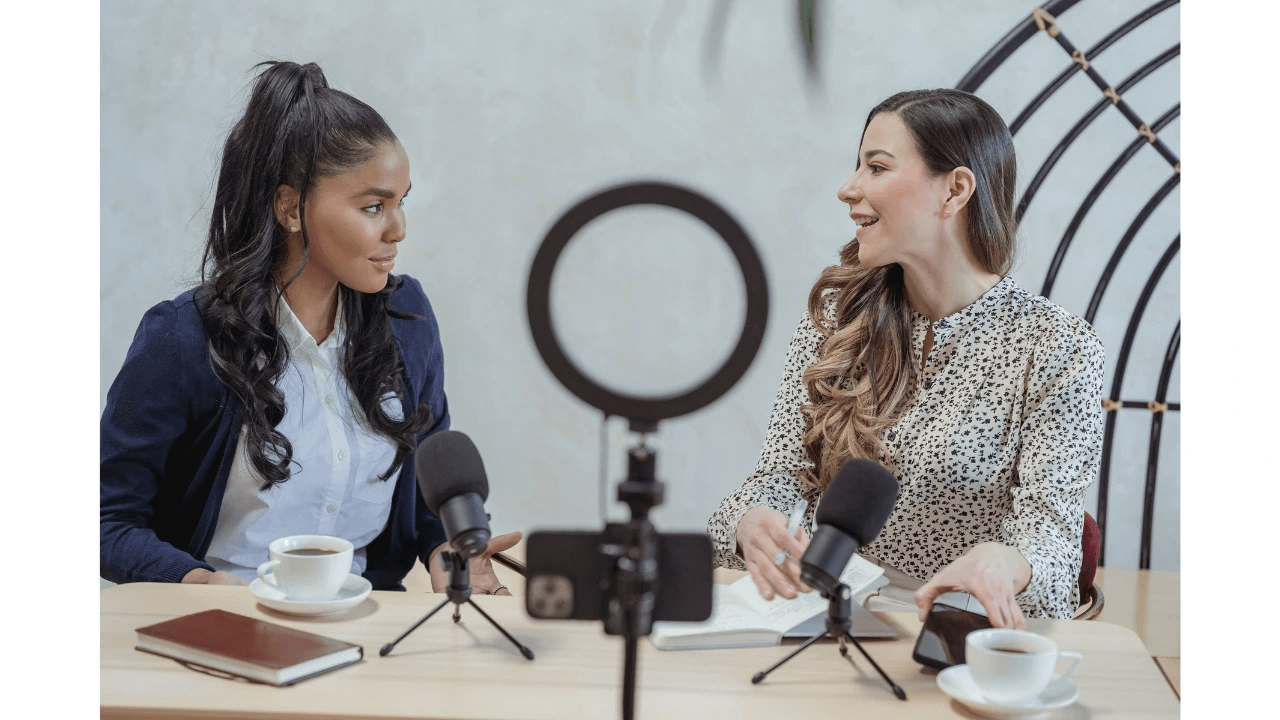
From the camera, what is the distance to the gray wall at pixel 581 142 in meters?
1.82

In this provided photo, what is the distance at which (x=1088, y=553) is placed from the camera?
1.37 m

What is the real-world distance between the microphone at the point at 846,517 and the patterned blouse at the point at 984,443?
0.43 metres

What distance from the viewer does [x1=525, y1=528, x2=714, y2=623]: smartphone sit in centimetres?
52

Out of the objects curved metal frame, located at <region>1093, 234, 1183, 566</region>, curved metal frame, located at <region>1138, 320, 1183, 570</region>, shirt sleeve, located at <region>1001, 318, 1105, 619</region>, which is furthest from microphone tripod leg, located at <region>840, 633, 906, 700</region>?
curved metal frame, located at <region>1138, 320, 1183, 570</region>

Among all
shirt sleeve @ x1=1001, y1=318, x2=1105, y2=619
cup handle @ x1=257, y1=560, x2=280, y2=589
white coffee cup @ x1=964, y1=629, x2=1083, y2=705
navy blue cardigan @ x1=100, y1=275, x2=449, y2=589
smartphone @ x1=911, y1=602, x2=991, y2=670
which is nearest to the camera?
white coffee cup @ x1=964, y1=629, x2=1083, y2=705

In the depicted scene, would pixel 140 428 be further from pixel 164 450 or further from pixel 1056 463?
pixel 1056 463

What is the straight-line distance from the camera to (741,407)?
1860 mm

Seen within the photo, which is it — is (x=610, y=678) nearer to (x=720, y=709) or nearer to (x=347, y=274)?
(x=720, y=709)

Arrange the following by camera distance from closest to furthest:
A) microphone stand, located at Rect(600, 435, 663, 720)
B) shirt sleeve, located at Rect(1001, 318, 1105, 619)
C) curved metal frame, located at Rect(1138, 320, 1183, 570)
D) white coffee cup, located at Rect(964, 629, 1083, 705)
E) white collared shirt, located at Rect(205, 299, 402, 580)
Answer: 1. microphone stand, located at Rect(600, 435, 663, 720)
2. white coffee cup, located at Rect(964, 629, 1083, 705)
3. shirt sleeve, located at Rect(1001, 318, 1105, 619)
4. white collared shirt, located at Rect(205, 299, 402, 580)
5. curved metal frame, located at Rect(1138, 320, 1183, 570)

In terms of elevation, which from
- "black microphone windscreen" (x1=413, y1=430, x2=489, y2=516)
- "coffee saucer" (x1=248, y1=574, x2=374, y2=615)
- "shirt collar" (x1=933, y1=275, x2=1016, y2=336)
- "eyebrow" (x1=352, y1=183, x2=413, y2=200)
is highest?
"eyebrow" (x1=352, y1=183, x2=413, y2=200)

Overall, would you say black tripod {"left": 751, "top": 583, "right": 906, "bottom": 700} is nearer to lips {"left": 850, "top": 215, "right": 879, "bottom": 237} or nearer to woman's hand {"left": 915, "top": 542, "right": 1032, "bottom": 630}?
woman's hand {"left": 915, "top": 542, "right": 1032, "bottom": 630}

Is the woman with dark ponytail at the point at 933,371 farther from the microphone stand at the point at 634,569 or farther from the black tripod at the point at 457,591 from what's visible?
the microphone stand at the point at 634,569

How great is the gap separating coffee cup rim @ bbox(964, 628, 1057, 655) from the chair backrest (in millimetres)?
591
